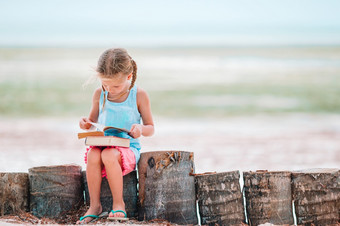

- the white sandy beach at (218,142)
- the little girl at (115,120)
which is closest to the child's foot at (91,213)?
the little girl at (115,120)

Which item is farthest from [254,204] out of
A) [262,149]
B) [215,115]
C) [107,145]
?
[215,115]

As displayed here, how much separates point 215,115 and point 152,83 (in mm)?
11737

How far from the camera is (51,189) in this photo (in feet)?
13.9

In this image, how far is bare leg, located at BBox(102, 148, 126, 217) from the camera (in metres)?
4.00

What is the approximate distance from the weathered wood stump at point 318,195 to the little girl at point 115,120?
122 centimetres

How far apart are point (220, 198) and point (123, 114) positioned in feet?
3.31

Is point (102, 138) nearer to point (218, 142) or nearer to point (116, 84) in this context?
point (116, 84)

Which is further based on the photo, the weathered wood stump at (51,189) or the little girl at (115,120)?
the weathered wood stump at (51,189)

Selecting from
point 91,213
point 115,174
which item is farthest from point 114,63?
point 91,213

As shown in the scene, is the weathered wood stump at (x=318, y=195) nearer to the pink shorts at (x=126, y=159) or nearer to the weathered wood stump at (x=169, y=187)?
the weathered wood stump at (x=169, y=187)

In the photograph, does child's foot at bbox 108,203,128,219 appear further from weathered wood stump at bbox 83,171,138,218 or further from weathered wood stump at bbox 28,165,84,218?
weathered wood stump at bbox 28,165,84,218

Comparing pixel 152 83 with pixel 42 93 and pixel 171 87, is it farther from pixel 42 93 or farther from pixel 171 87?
pixel 42 93

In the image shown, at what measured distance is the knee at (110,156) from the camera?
13.1 ft

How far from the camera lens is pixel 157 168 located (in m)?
4.11
